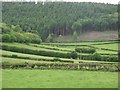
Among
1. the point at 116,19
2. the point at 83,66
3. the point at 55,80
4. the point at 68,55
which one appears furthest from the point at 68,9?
the point at 55,80

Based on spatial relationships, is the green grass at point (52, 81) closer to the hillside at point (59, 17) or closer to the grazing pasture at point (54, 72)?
the grazing pasture at point (54, 72)

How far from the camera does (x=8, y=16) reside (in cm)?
13938

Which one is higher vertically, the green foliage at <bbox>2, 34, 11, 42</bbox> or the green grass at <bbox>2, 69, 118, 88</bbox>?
the green foliage at <bbox>2, 34, 11, 42</bbox>

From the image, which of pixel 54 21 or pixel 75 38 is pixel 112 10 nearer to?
pixel 54 21

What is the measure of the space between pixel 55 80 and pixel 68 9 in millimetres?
127943

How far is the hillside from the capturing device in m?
136

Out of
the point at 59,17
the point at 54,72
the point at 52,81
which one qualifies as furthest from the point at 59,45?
the point at 52,81

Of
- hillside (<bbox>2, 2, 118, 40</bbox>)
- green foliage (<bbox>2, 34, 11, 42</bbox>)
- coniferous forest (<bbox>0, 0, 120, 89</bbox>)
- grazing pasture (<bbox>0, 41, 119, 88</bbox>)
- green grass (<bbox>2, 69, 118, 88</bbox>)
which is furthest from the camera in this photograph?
hillside (<bbox>2, 2, 118, 40</bbox>)

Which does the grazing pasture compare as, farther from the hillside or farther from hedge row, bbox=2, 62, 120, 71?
the hillside

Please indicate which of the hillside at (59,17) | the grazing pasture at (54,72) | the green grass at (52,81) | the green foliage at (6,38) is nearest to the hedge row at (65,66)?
the grazing pasture at (54,72)

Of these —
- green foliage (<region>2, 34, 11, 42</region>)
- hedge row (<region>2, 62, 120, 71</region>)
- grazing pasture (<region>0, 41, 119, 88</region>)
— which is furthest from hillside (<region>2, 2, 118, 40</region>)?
hedge row (<region>2, 62, 120, 71</region>)

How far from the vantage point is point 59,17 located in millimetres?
149375

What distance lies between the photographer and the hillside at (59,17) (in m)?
136

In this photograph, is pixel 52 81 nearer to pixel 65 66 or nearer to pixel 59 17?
pixel 65 66
